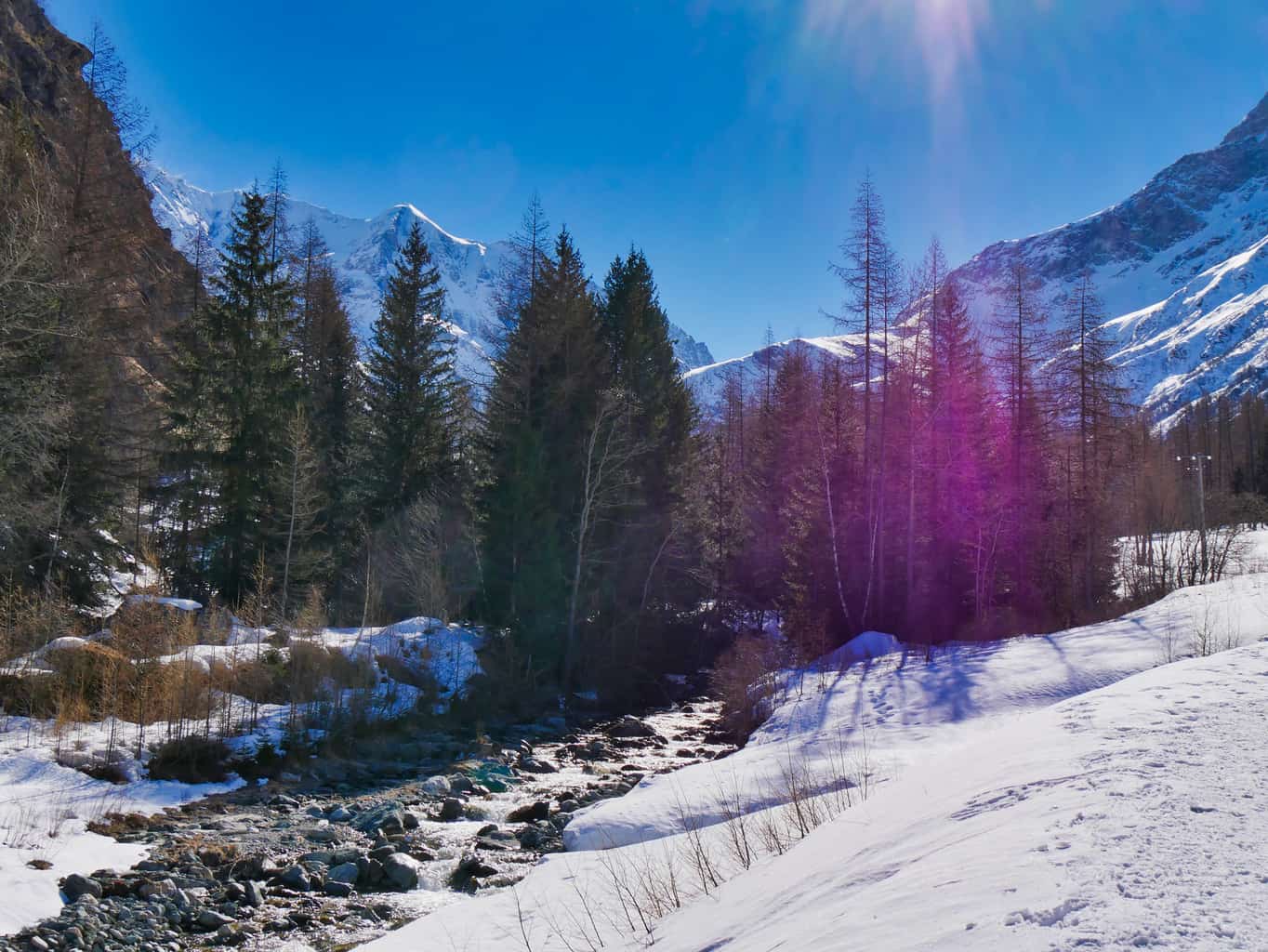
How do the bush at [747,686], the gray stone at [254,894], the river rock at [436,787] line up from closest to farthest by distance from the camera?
the gray stone at [254,894] < the river rock at [436,787] < the bush at [747,686]

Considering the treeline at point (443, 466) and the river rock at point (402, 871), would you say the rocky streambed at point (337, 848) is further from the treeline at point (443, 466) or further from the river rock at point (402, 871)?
the treeline at point (443, 466)

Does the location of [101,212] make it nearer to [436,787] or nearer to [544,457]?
[544,457]

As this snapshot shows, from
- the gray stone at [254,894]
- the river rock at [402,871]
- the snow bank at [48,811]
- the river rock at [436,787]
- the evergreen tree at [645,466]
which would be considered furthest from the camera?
the evergreen tree at [645,466]

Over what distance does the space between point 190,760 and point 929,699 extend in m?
14.0

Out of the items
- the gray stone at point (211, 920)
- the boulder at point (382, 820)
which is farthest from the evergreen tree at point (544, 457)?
the gray stone at point (211, 920)

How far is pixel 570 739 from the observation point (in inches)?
778

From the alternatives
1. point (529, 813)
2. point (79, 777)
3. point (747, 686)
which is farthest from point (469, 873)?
point (747, 686)

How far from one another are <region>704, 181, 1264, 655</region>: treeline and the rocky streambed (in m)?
9.46

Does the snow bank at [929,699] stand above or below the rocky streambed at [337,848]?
above

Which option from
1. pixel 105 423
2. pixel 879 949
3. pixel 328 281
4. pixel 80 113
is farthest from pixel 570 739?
pixel 328 281

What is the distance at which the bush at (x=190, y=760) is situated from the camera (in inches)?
510

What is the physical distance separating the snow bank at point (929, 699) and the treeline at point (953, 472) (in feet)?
15.7

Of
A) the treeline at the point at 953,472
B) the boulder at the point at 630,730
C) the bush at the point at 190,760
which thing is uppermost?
the treeline at the point at 953,472

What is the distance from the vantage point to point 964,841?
402 cm
